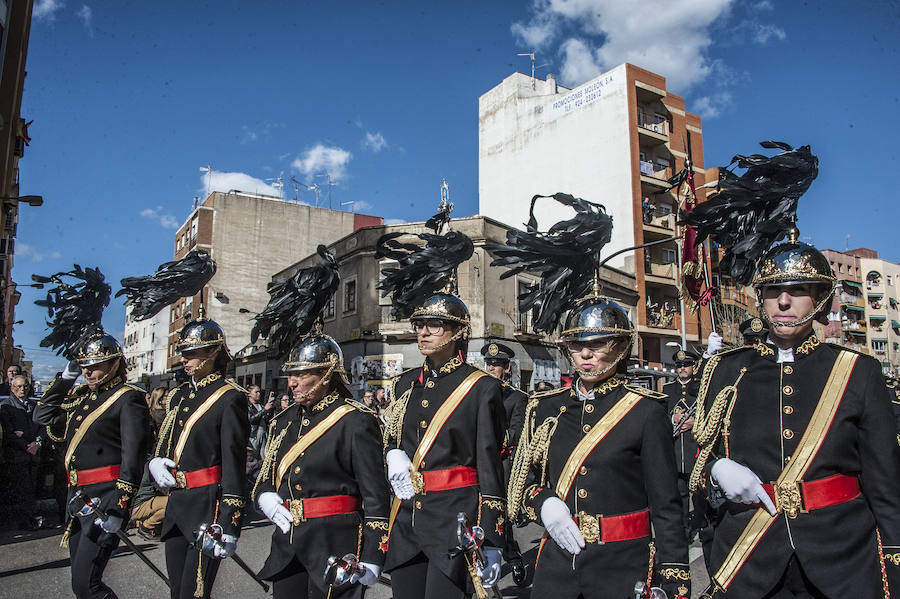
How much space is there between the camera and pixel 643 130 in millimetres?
33469

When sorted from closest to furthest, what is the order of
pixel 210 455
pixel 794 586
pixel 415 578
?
pixel 794 586 → pixel 415 578 → pixel 210 455

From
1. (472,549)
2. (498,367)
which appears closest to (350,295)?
(498,367)

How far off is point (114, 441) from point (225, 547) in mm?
1611

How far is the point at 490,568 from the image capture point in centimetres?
364

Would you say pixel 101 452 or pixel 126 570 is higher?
pixel 101 452

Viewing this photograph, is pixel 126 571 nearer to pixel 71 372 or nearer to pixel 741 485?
pixel 71 372

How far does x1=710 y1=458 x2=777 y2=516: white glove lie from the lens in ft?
9.55

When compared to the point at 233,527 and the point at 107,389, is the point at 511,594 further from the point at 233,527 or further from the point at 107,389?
the point at 107,389

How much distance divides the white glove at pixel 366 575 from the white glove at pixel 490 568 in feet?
1.94

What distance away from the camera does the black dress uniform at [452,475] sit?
379 centimetres

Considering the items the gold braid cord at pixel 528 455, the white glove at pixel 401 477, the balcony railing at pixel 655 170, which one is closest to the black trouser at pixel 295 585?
the white glove at pixel 401 477

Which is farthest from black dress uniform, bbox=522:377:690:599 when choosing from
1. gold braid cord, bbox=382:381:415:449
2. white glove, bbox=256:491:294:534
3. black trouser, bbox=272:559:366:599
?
white glove, bbox=256:491:294:534

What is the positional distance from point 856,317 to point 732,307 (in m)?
39.5

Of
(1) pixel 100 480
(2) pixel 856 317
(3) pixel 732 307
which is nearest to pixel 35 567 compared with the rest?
(1) pixel 100 480
